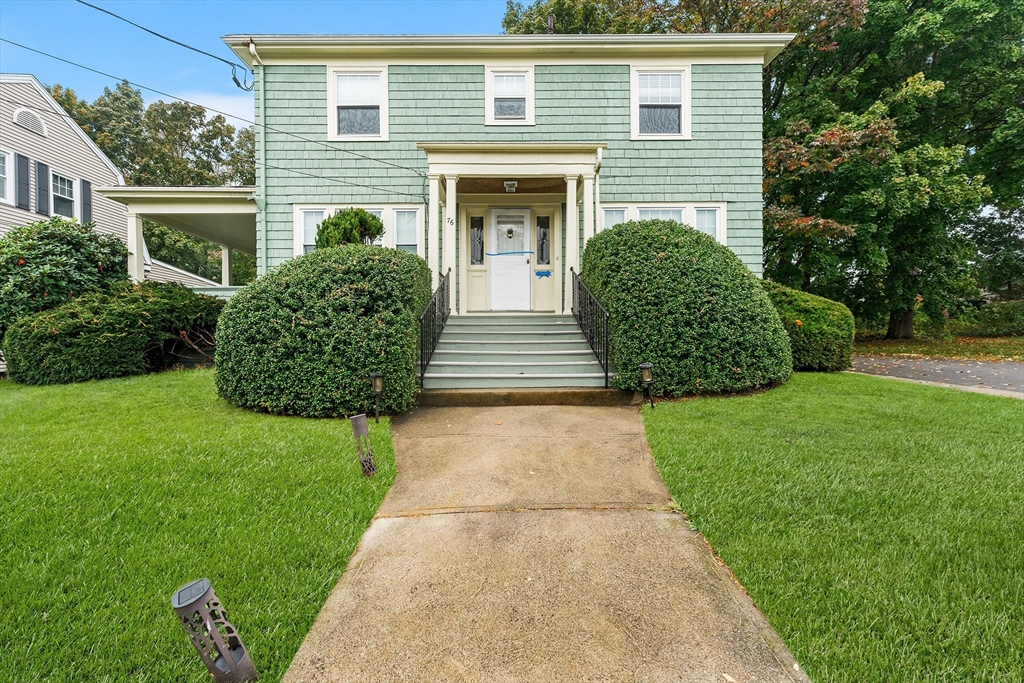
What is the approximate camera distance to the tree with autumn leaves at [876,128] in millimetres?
11820

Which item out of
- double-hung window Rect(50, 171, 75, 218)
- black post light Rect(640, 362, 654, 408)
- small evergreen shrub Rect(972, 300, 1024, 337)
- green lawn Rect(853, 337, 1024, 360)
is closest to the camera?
black post light Rect(640, 362, 654, 408)

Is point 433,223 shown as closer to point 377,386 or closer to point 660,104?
point 377,386

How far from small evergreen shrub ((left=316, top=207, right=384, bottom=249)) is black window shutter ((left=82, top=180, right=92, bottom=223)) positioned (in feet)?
39.2

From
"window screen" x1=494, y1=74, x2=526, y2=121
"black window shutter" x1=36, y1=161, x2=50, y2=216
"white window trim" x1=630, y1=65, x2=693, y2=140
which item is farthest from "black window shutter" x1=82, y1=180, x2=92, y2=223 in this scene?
"white window trim" x1=630, y1=65, x2=693, y2=140

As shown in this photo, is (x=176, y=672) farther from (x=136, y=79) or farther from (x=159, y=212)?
(x=159, y=212)

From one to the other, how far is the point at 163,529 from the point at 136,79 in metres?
8.61

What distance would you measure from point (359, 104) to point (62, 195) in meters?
11.1

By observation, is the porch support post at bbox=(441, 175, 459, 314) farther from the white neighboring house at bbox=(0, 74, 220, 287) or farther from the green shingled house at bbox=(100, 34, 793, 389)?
the white neighboring house at bbox=(0, 74, 220, 287)

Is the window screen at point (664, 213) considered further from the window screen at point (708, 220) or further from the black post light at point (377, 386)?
the black post light at point (377, 386)

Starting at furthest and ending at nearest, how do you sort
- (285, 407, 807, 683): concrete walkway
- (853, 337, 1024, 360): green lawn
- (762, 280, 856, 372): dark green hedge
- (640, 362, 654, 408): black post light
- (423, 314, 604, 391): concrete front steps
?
(853, 337, 1024, 360): green lawn < (762, 280, 856, 372): dark green hedge < (423, 314, 604, 391): concrete front steps < (640, 362, 654, 408): black post light < (285, 407, 807, 683): concrete walkway

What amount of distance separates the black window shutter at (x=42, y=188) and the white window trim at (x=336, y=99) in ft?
33.5

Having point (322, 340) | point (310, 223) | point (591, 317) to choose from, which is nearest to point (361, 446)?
point (322, 340)

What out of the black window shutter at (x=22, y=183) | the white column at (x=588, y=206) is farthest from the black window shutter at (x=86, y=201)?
the white column at (x=588, y=206)

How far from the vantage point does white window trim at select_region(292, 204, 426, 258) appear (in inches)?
368
